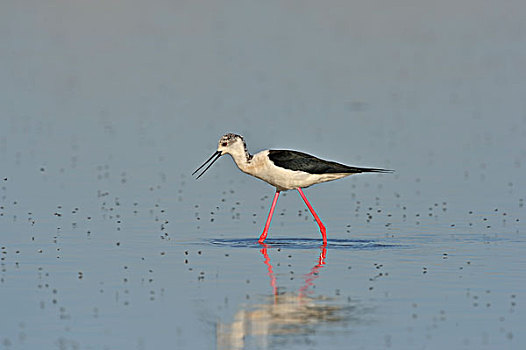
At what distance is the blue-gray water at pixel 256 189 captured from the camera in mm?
11930

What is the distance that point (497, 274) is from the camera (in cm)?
1386

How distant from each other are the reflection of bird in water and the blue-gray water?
29mm

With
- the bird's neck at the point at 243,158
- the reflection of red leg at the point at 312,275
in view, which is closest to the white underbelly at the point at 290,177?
the bird's neck at the point at 243,158

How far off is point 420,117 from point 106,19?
19.3 meters

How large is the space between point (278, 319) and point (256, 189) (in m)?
8.90

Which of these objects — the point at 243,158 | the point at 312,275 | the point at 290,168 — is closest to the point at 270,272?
the point at 312,275

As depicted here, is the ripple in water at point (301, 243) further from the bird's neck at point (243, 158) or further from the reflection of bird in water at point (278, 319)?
the reflection of bird in water at point (278, 319)

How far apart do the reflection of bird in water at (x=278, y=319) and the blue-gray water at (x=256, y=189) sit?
3 centimetres

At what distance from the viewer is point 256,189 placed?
20.7 metres

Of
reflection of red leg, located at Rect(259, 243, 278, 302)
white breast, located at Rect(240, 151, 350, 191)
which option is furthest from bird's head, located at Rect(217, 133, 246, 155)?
reflection of red leg, located at Rect(259, 243, 278, 302)

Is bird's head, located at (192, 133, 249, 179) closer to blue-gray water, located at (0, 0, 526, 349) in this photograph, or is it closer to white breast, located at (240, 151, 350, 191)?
white breast, located at (240, 151, 350, 191)

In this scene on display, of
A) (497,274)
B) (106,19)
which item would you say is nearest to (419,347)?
(497,274)

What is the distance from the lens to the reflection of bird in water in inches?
443

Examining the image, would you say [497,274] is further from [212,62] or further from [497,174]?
[212,62]
